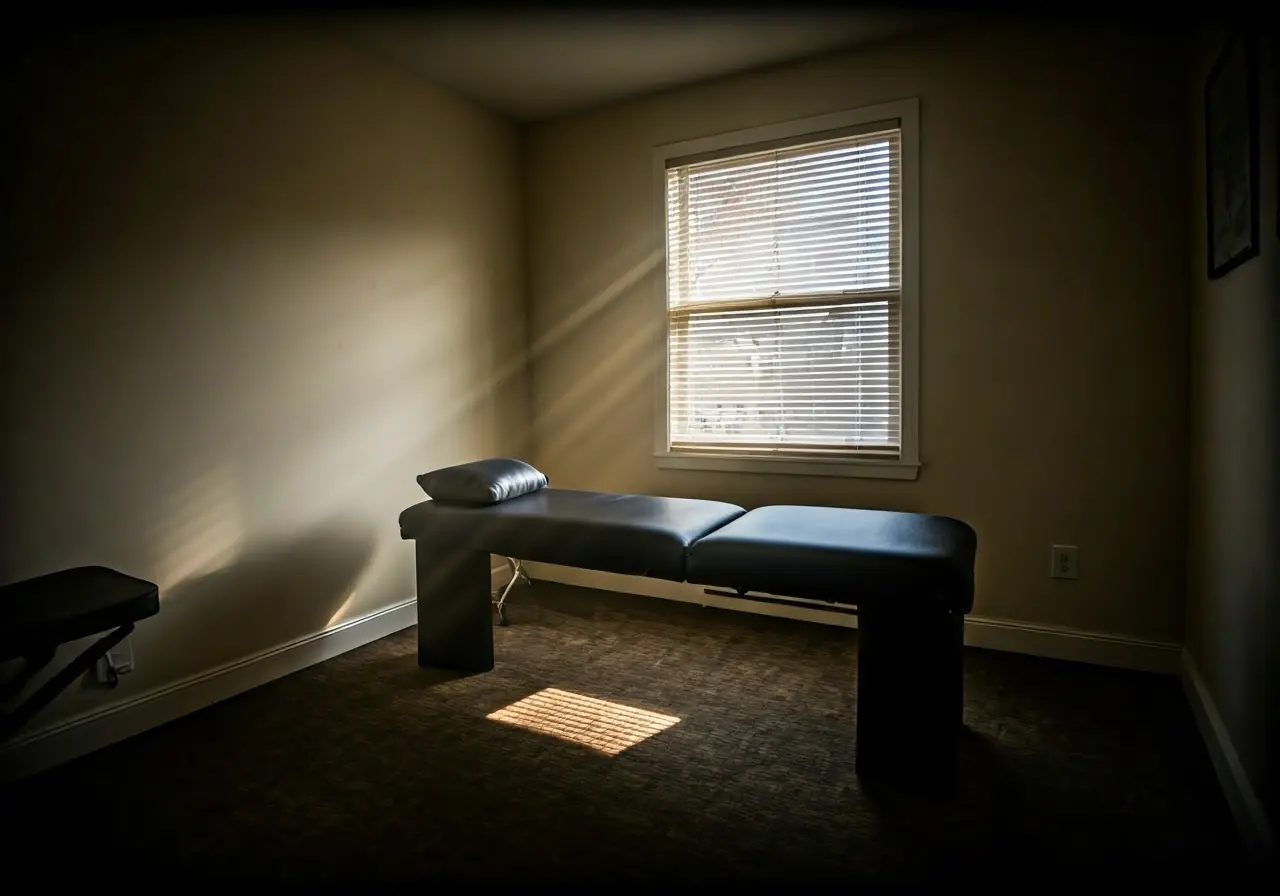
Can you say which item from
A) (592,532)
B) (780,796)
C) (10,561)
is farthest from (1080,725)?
(10,561)

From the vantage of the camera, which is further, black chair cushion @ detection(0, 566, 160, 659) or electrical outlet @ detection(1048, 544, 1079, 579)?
electrical outlet @ detection(1048, 544, 1079, 579)

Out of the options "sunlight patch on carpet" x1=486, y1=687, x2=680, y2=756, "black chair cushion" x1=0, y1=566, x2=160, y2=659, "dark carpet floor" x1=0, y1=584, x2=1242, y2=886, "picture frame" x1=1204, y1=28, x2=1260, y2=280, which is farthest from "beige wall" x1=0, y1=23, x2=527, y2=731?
"picture frame" x1=1204, y1=28, x2=1260, y2=280

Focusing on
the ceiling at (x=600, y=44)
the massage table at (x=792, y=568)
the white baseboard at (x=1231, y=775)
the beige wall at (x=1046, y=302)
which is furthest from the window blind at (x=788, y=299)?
the white baseboard at (x=1231, y=775)

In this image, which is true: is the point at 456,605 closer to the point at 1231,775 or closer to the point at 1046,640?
the point at 1046,640

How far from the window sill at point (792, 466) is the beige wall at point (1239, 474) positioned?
3.20 ft

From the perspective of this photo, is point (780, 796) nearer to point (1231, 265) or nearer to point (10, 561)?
point (1231, 265)

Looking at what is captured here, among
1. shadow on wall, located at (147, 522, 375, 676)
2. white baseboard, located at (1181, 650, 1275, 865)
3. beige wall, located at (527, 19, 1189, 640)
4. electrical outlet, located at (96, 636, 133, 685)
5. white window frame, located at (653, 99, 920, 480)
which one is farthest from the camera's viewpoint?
white window frame, located at (653, 99, 920, 480)

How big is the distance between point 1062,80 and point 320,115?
273 centimetres

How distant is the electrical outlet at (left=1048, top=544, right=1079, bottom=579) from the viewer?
2785mm

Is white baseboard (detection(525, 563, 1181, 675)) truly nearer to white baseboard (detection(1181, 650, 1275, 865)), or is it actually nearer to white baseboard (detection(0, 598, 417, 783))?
white baseboard (detection(1181, 650, 1275, 865))

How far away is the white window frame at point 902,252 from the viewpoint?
9.81 ft

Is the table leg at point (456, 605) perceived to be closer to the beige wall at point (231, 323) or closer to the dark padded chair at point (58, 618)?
the beige wall at point (231, 323)

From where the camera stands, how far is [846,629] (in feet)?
10.5

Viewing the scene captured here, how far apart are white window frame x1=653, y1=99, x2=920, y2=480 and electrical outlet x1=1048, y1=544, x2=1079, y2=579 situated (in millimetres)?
573
